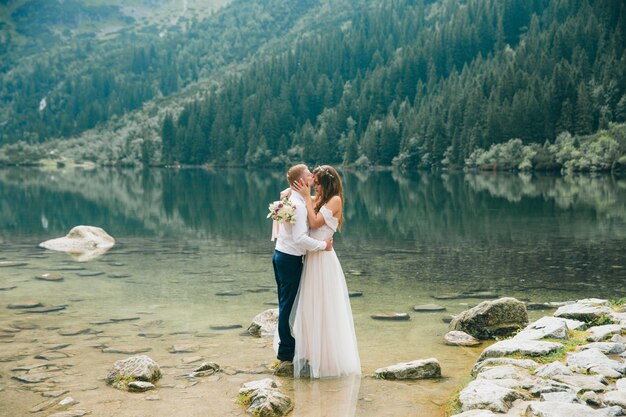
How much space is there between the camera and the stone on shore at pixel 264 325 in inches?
610

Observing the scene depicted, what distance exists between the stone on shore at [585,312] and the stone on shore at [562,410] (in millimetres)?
6503

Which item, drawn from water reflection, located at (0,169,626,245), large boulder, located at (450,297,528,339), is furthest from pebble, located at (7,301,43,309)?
water reflection, located at (0,169,626,245)

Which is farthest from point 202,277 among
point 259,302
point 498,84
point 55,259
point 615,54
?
point 615,54

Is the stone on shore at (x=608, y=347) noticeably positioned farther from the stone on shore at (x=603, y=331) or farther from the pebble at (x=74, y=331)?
the pebble at (x=74, y=331)

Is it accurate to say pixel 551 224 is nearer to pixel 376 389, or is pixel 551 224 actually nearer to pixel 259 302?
pixel 259 302

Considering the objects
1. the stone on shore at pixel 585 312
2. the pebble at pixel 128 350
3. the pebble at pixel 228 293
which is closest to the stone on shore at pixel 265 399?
the pebble at pixel 128 350

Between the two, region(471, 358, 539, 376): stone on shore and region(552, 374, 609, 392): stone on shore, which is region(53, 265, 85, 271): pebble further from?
region(552, 374, 609, 392): stone on shore

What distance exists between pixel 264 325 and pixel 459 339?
448 cm

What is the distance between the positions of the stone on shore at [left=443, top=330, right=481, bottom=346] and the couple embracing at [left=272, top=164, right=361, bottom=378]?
3.21m

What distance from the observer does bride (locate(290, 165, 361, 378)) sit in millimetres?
11859

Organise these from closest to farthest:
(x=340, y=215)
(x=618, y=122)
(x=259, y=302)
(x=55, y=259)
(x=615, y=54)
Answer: (x=340, y=215) → (x=259, y=302) → (x=55, y=259) → (x=618, y=122) → (x=615, y=54)

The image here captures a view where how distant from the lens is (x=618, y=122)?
12394 cm

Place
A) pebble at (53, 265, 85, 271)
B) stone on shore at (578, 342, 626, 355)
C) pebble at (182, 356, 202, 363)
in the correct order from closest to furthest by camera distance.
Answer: stone on shore at (578, 342, 626, 355)
pebble at (182, 356, 202, 363)
pebble at (53, 265, 85, 271)

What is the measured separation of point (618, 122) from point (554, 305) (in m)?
118
